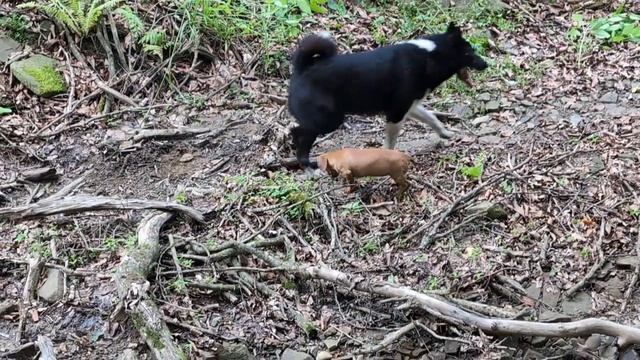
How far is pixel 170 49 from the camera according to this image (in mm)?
7035

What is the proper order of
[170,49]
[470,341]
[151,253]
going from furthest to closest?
[170,49] < [151,253] < [470,341]

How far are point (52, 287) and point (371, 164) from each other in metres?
2.19

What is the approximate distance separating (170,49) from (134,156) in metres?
1.58

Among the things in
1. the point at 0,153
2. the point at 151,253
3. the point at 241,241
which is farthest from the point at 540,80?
the point at 0,153

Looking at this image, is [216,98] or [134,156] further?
[216,98]

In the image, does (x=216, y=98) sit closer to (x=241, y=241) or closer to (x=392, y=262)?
(x=241, y=241)

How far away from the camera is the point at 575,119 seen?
630cm

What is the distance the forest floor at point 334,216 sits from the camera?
4.23 meters

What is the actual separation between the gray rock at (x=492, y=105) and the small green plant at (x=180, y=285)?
3.42 m

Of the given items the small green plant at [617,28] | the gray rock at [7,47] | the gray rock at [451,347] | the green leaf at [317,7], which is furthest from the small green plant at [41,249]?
the small green plant at [617,28]

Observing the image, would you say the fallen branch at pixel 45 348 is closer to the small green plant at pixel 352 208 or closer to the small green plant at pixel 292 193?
the small green plant at pixel 292 193

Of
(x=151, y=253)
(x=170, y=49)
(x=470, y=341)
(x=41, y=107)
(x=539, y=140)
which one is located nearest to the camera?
(x=470, y=341)

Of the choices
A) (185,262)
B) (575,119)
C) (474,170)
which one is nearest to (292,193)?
(185,262)

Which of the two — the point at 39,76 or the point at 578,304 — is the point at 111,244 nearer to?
the point at 39,76
